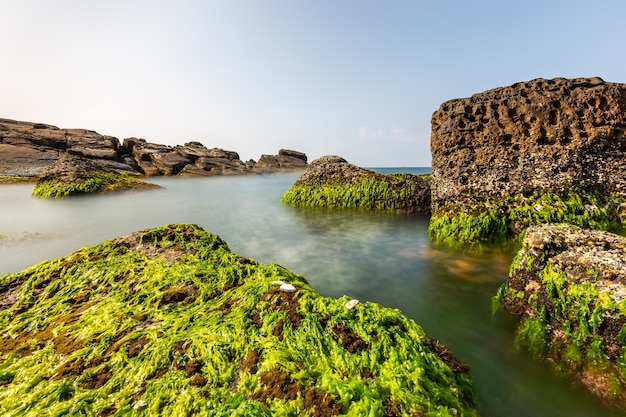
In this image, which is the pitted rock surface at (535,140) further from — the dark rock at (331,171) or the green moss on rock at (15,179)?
the green moss on rock at (15,179)

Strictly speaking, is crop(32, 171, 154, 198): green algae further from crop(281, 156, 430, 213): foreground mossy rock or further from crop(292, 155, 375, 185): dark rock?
crop(292, 155, 375, 185): dark rock

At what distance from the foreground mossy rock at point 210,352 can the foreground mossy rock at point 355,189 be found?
35.5 feet

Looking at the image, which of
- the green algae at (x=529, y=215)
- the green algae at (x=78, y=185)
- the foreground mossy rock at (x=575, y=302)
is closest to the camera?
the foreground mossy rock at (x=575, y=302)

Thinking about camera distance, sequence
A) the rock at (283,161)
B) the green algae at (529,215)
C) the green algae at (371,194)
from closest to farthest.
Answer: the green algae at (529,215)
the green algae at (371,194)
the rock at (283,161)

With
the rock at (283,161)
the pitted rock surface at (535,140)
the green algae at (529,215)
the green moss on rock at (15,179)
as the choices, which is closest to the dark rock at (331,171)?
the pitted rock surface at (535,140)

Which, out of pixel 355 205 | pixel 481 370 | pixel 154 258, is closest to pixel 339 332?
pixel 481 370

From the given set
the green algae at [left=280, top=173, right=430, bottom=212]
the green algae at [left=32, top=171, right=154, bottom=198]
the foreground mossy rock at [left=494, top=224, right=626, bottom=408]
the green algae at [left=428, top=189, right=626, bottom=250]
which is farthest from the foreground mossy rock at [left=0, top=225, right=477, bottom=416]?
the green algae at [left=32, top=171, right=154, bottom=198]

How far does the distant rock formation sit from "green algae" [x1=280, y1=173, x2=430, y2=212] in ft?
115

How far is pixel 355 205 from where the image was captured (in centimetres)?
1488

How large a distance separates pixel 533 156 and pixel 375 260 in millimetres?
5816

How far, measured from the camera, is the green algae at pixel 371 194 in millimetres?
13867

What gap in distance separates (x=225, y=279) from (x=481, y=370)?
3.63 m

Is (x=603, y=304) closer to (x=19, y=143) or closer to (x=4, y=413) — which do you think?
(x=4, y=413)

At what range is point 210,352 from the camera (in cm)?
273
